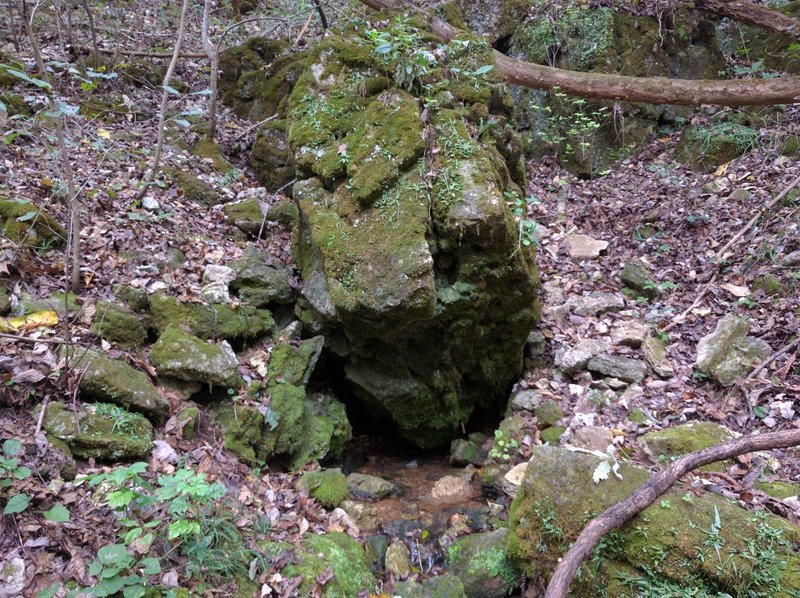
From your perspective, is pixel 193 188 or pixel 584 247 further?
pixel 584 247

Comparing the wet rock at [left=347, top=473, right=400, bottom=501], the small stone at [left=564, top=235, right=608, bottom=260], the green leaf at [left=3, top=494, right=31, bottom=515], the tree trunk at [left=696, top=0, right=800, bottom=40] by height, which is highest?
the tree trunk at [left=696, top=0, right=800, bottom=40]

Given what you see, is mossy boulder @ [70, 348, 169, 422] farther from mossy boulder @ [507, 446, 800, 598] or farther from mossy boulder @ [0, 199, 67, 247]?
mossy boulder @ [507, 446, 800, 598]

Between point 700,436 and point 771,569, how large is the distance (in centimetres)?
124

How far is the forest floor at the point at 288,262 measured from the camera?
3.26 meters

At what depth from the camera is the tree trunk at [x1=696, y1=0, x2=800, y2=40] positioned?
7504 millimetres

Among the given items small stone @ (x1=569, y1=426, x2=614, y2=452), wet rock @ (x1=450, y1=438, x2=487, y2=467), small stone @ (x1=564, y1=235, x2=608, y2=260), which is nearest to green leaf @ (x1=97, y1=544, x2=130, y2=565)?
wet rock @ (x1=450, y1=438, x2=487, y2=467)

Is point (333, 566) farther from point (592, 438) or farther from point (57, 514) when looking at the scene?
point (592, 438)

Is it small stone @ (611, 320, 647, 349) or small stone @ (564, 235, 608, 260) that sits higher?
small stone @ (564, 235, 608, 260)

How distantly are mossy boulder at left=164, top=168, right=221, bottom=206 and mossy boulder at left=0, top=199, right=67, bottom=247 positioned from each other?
197 centimetres

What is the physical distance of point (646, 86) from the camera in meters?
7.12

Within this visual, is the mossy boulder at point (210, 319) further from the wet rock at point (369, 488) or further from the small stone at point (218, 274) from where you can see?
the wet rock at point (369, 488)

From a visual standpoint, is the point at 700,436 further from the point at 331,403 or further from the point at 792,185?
the point at 792,185

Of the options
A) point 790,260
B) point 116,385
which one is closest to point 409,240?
point 116,385

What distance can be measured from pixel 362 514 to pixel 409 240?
8.32 ft
